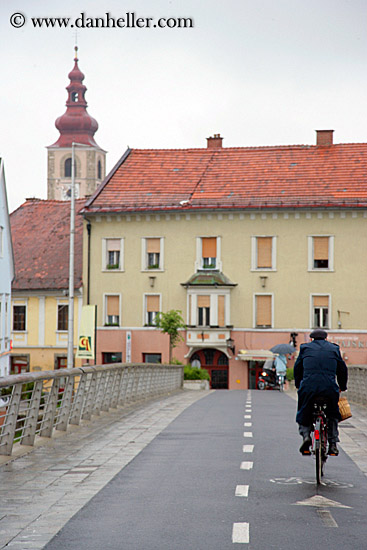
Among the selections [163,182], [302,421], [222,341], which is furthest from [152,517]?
[163,182]

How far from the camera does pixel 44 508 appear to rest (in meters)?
8.91

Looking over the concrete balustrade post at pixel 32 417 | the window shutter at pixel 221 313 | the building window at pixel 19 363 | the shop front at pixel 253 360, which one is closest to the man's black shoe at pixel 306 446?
the concrete balustrade post at pixel 32 417

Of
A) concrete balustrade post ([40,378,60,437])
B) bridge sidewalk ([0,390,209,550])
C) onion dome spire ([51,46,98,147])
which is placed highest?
onion dome spire ([51,46,98,147])

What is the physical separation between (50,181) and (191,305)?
89.5 meters

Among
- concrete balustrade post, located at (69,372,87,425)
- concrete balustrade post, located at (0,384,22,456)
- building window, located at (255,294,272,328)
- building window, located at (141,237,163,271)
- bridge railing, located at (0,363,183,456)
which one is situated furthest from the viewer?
building window, located at (141,237,163,271)

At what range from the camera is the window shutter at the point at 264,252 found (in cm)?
5494

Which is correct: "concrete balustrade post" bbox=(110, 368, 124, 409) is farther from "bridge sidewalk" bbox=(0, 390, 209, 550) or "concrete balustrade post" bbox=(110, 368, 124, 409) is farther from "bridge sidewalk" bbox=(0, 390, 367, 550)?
"bridge sidewalk" bbox=(0, 390, 209, 550)

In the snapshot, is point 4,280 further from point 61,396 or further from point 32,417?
point 32,417

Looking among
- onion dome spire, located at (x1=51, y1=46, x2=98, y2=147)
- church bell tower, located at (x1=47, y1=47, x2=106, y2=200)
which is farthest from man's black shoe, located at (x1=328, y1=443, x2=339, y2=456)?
onion dome spire, located at (x1=51, y1=46, x2=98, y2=147)

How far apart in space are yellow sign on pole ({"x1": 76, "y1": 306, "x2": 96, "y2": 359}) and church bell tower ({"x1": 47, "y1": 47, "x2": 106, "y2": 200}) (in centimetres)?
9370

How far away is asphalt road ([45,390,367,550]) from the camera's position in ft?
24.3

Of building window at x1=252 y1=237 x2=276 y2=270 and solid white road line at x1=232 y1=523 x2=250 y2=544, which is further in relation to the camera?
building window at x1=252 y1=237 x2=276 y2=270

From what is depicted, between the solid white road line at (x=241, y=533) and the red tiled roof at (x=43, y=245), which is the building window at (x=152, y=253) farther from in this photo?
the solid white road line at (x=241, y=533)

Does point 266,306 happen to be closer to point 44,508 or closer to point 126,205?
point 126,205
